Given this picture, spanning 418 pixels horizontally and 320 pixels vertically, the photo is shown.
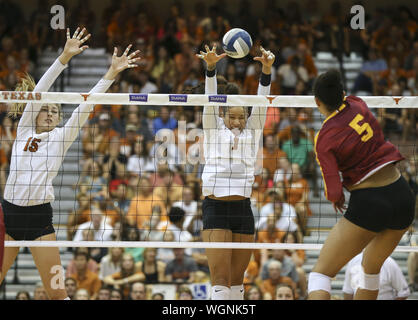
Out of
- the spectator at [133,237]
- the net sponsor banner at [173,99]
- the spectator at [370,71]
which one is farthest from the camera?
the spectator at [370,71]

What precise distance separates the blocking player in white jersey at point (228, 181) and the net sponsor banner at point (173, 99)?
0.18 meters

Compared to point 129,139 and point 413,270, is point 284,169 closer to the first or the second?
point 413,270

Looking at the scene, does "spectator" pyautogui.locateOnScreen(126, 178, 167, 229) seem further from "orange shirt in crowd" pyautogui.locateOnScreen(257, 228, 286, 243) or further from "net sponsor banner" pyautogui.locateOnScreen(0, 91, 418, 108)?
"net sponsor banner" pyautogui.locateOnScreen(0, 91, 418, 108)

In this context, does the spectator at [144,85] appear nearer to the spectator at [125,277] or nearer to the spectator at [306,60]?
the spectator at [306,60]

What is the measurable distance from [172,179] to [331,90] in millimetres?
7236

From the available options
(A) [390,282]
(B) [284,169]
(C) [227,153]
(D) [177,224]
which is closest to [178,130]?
(B) [284,169]

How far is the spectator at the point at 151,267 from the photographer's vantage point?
1070cm

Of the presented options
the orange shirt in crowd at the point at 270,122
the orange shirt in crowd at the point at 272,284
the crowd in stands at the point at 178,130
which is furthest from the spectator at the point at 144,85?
the orange shirt in crowd at the point at 272,284

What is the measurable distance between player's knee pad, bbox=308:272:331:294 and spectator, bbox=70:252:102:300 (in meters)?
5.52

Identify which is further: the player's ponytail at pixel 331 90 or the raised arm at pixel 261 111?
the raised arm at pixel 261 111
